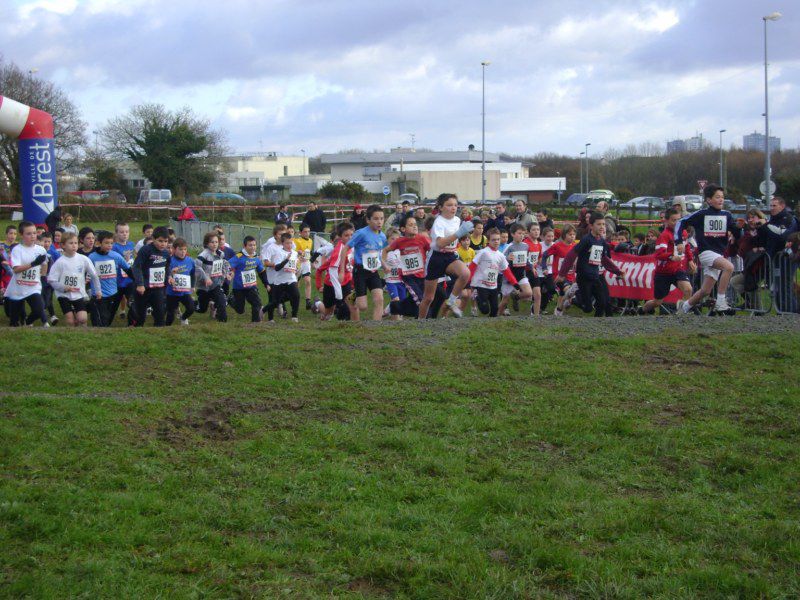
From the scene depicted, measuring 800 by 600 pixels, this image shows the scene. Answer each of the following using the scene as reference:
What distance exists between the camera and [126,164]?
73688mm

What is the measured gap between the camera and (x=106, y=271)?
46.0ft

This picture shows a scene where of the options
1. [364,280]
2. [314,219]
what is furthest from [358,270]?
[314,219]

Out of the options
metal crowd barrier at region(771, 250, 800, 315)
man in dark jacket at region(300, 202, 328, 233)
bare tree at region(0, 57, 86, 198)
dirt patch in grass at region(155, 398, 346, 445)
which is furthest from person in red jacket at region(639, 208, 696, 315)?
bare tree at region(0, 57, 86, 198)

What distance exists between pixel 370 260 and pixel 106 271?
4280 millimetres

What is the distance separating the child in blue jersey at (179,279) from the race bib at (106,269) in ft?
3.05

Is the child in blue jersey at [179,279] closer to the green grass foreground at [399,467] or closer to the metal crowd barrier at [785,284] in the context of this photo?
the green grass foreground at [399,467]

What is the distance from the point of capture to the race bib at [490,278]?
14.3m

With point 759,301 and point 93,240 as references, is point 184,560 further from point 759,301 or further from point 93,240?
point 759,301

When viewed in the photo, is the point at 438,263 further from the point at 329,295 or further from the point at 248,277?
the point at 248,277

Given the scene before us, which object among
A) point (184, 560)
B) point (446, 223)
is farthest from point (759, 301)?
point (184, 560)

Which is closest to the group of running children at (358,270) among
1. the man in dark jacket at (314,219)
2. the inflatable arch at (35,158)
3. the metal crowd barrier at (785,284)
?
the metal crowd barrier at (785,284)

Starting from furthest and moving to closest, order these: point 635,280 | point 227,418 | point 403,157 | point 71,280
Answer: point 403,157, point 635,280, point 71,280, point 227,418

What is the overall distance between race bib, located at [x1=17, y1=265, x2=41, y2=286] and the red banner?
32.9 ft

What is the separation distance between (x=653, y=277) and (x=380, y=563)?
11607mm
